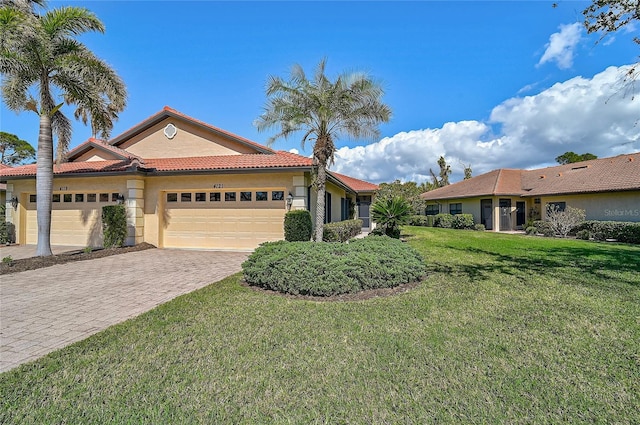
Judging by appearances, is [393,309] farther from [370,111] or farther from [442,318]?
[370,111]

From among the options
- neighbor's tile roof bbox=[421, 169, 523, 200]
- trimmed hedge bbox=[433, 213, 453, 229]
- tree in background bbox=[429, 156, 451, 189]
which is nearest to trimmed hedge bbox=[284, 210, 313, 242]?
neighbor's tile roof bbox=[421, 169, 523, 200]

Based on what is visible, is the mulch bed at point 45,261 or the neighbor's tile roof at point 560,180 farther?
the neighbor's tile roof at point 560,180

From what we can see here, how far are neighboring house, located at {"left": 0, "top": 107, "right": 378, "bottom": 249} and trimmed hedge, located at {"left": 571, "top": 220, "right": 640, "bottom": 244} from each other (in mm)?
15225

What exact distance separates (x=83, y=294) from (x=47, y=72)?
28.7 ft

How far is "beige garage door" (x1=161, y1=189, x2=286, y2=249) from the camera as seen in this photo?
1245 centimetres

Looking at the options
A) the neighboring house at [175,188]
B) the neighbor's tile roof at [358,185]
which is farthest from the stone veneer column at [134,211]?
the neighbor's tile roof at [358,185]

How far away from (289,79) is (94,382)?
10041 millimetres

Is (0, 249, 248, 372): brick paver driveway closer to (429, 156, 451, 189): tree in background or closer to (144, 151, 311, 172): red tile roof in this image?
(144, 151, 311, 172): red tile roof

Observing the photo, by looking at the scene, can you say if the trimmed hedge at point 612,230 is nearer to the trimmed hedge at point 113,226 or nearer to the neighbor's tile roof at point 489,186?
the neighbor's tile roof at point 489,186

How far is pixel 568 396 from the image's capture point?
105 inches

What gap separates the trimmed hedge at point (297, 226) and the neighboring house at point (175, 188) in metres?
0.73

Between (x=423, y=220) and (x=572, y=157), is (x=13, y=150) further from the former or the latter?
(x=572, y=157)

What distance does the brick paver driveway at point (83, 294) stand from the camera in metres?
4.04

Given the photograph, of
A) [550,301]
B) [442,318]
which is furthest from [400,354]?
[550,301]
